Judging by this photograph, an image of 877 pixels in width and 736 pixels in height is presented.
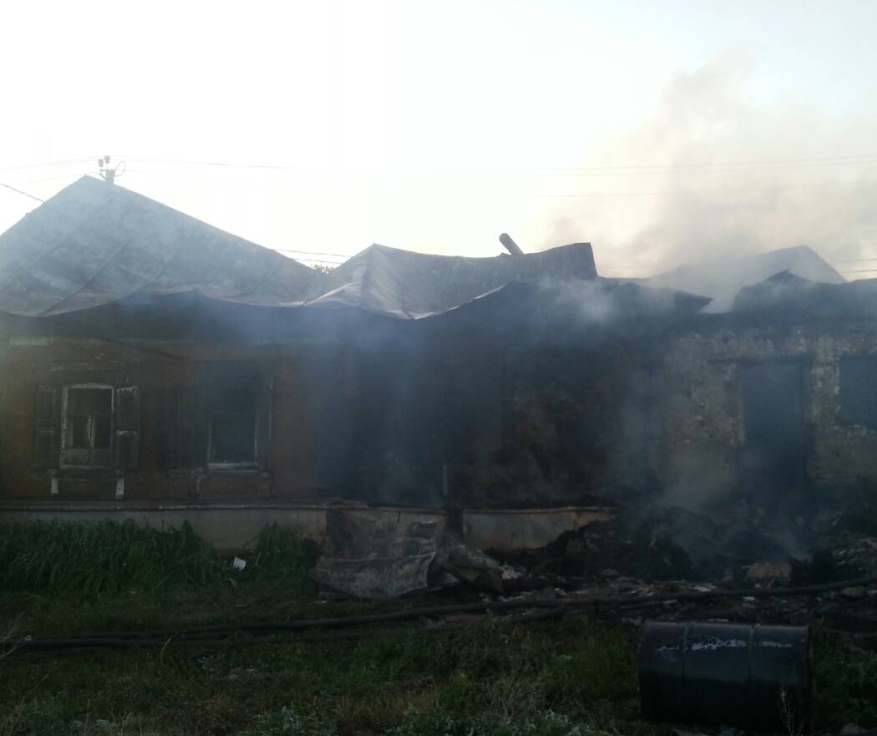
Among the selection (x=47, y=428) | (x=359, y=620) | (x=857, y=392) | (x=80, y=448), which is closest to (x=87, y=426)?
(x=80, y=448)

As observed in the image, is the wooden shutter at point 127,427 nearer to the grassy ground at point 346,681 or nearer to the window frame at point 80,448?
the window frame at point 80,448

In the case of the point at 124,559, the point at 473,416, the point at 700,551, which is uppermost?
the point at 473,416

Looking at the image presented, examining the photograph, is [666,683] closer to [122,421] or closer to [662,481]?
[662,481]

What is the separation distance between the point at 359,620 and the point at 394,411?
14.1ft

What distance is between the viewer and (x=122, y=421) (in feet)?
41.4

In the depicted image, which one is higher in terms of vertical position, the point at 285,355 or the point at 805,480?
the point at 285,355

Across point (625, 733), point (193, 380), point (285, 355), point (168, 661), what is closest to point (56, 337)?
point (193, 380)

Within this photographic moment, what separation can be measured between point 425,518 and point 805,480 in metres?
5.72

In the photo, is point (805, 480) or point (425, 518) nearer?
point (425, 518)

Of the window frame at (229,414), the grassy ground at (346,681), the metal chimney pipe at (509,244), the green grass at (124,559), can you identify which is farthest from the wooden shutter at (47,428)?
the metal chimney pipe at (509,244)

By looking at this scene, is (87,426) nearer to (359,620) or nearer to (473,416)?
(473,416)

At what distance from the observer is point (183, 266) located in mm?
16359

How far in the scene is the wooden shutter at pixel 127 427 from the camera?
12547 mm

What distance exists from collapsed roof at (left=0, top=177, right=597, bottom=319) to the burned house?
0.78ft
